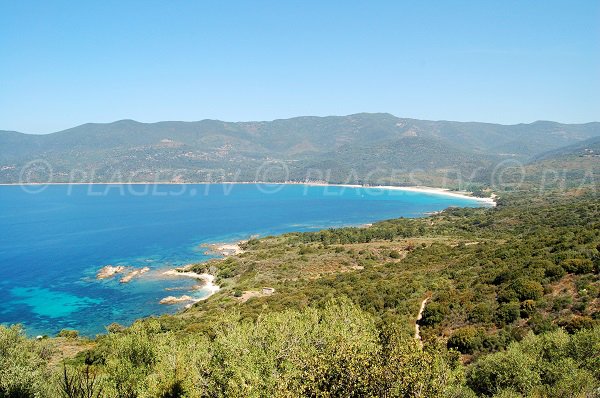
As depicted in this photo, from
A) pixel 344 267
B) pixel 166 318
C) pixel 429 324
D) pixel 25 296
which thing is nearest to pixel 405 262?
pixel 344 267

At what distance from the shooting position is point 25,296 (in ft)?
250

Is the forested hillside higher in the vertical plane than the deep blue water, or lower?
higher

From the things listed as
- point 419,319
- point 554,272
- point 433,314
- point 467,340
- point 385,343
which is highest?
point 385,343

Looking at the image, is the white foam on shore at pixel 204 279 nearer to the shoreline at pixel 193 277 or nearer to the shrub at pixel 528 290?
the shoreline at pixel 193 277

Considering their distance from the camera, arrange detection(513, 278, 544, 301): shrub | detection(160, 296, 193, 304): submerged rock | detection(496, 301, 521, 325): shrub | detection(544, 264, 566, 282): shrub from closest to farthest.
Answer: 1. detection(496, 301, 521, 325): shrub
2. detection(513, 278, 544, 301): shrub
3. detection(544, 264, 566, 282): shrub
4. detection(160, 296, 193, 304): submerged rock

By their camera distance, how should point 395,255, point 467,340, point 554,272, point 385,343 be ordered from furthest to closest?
point 395,255
point 554,272
point 467,340
point 385,343

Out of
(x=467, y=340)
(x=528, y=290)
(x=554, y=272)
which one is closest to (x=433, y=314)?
(x=467, y=340)

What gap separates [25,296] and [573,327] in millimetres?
86757

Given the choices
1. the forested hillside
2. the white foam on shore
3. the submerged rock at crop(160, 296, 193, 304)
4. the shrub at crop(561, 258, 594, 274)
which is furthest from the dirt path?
the submerged rock at crop(160, 296, 193, 304)

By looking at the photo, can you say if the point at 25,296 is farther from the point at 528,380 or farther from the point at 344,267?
the point at 528,380

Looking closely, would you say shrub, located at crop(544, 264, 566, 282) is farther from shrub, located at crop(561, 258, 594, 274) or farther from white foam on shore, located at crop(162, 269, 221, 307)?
white foam on shore, located at crop(162, 269, 221, 307)

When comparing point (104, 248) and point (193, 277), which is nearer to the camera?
point (193, 277)

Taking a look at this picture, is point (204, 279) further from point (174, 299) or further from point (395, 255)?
point (395, 255)

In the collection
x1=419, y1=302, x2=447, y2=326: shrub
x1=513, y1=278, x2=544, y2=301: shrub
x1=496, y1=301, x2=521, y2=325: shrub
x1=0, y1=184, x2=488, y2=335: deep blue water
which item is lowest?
x1=0, y1=184, x2=488, y2=335: deep blue water
